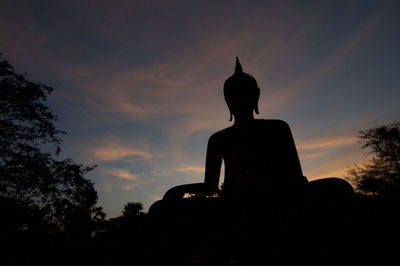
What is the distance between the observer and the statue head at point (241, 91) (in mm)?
2527

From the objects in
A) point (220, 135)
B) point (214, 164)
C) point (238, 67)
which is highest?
point (238, 67)

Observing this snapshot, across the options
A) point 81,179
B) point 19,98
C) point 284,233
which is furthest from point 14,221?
point 284,233

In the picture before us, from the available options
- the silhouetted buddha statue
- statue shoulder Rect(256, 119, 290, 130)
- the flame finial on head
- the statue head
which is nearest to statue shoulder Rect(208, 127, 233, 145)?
the silhouetted buddha statue

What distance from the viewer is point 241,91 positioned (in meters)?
2.52

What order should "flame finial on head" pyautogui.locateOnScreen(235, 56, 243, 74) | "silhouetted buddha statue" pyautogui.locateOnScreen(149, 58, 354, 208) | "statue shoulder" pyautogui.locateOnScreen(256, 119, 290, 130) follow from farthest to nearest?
1. "flame finial on head" pyautogui.locateOnScreen(235, 56, 243, 74)
2. "statue shoulder" pyautogui.locateOnScreen(256, 119, 290, 130)
3. "silhouetted buddha statue" pyautogui.locateOnScreen(149, 58, 354, 208)

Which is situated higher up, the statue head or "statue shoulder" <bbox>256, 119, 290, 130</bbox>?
the statue head

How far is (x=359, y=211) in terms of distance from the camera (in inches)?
38.1

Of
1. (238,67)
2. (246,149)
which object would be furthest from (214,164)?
(238,67)

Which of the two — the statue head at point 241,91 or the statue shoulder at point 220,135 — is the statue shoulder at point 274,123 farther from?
the statue shoulder at point 220,135

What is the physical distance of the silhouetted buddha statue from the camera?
6.95 feet

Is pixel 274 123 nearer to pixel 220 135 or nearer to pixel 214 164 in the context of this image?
pixel 220 135

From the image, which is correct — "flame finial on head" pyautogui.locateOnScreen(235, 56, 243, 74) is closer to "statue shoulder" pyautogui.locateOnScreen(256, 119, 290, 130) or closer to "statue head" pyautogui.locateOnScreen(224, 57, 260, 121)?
"statue head" pyautogui.locateOnScreen(224, 57, 260, 121)

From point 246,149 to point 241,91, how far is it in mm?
653

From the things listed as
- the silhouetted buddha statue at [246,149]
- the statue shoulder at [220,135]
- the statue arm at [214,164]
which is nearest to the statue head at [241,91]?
the silhouetted buddha statue at [246,149]
